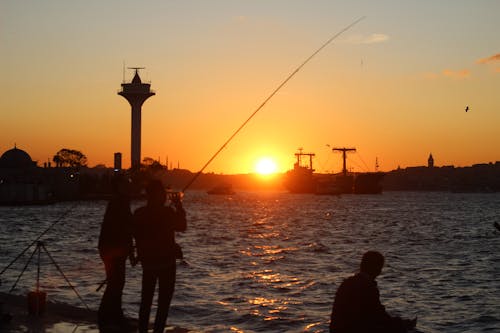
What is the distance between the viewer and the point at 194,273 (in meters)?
28.6

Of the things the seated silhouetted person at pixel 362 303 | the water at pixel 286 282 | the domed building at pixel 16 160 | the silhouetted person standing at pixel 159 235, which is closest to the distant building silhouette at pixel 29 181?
the domed building at pixel 16 160

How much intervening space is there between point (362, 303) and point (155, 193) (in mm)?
3174

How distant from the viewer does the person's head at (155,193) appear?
9.54 m

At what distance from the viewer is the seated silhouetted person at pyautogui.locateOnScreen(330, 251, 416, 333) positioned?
8273 millimetres

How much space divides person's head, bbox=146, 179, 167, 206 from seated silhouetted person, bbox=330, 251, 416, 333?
2.80 meters

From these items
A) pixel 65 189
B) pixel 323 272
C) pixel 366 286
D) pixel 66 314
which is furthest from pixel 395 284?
pixel 65 189

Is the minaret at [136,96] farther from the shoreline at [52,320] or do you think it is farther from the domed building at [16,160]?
the shoreline at [52,320]

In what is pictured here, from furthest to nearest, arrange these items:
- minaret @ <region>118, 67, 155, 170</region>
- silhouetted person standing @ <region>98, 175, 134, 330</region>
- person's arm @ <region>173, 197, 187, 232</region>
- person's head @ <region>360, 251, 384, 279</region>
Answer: minaret @ <region>118, 67, 155, 170</region> → silhouetted person standing @ <region>98, 175, 134, 330</region> → person's arm @ <region>173, 197, 187, 232</region> → person's head @ <region>360, 251, 384, 279</region>

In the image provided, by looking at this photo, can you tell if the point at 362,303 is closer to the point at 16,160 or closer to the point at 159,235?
the point at 159,235

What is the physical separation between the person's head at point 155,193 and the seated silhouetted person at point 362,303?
2803 mm

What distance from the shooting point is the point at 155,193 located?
953 cm

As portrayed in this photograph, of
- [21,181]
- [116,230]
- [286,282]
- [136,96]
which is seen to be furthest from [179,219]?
[136,96]

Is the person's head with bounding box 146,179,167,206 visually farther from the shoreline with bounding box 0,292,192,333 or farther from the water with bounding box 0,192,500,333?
the water with bounding box 0,192,500,333

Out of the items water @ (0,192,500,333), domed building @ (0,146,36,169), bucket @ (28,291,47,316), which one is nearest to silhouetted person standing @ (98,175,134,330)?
bucket @ (28,291,47,316)
